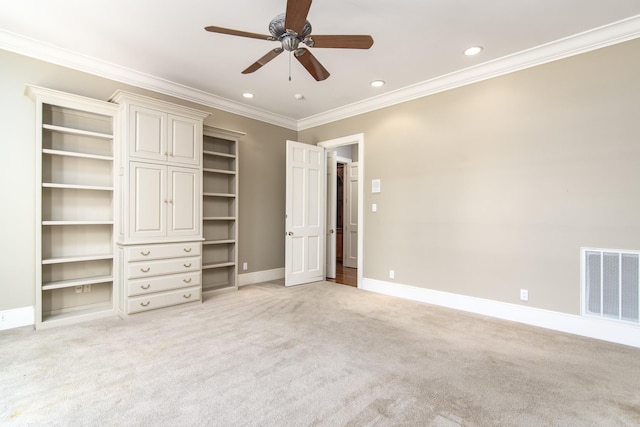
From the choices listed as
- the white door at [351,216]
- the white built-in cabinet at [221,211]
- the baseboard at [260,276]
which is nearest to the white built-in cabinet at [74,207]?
the white built-in cabinet at [221,211]

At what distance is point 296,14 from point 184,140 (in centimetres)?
242

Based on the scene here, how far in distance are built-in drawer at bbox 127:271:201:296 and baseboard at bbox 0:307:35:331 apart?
900 millimetres

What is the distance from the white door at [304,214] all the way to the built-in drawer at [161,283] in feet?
4.81

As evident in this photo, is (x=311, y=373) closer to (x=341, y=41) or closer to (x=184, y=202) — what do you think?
(x=341, y=41)

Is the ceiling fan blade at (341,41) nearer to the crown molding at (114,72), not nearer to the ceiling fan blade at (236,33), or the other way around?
the ceiling fan blade at (236,33)

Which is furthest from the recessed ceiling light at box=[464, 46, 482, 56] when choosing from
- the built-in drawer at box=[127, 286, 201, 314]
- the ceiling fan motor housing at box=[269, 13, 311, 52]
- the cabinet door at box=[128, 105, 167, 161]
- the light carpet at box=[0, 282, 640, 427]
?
the built-in drawer at box=[127, 286, 201, 314]

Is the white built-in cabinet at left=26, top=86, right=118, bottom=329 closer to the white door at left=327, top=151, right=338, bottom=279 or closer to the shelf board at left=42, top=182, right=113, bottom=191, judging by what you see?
the shelf board at left=42, top=182, right=113, bottom=191

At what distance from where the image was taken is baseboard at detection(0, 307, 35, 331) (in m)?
2.91

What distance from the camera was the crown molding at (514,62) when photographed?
2.71m

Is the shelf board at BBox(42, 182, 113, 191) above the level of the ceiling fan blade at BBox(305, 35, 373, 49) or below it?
below

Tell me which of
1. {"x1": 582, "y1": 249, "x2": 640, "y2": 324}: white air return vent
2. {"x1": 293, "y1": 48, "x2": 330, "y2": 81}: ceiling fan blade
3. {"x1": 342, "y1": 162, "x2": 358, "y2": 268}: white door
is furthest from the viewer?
{"x1": 342, "y1": 162, "x2": 358, "y2": 268}: white door

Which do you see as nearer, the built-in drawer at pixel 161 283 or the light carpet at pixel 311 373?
the light carpet at pixel 311 373

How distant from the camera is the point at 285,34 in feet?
7.26

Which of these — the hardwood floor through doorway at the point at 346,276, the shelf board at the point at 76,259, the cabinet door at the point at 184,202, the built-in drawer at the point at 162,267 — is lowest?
the hardwood floor through doorway at the point at 346,276
